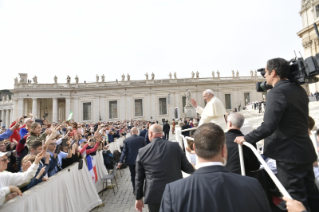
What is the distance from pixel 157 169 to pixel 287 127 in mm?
1997

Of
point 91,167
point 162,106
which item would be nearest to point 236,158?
point 91,167

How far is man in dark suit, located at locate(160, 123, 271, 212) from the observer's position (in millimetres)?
1407

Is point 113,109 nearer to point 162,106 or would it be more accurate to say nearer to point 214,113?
point 162,106

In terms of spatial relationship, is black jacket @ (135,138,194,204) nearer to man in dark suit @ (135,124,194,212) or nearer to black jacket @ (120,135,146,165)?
man in dark suit @ (135,124,194,212)

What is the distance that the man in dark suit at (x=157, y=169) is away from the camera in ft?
11.0

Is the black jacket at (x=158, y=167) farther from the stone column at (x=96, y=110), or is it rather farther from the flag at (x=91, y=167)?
the stone column at (x=96, y=110)

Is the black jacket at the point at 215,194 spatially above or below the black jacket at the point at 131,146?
above

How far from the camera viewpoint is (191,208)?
1428 millimetres

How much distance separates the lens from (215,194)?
1418mm

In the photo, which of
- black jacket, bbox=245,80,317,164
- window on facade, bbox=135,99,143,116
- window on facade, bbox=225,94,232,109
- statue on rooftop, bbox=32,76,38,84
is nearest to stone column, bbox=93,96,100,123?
window on facade, bbox=135,99,143,116

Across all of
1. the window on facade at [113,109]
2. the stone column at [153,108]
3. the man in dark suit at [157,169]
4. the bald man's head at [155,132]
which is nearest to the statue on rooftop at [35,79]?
the window on facade at [113,109]

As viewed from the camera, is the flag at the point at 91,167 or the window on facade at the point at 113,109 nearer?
the flag at the point at 91,167

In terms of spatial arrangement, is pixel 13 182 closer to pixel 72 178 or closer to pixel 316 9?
pixel 72 178

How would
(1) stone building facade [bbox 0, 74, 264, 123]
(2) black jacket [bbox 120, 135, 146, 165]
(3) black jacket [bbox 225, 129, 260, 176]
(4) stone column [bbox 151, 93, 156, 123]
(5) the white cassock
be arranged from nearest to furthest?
(3) black jacket [bbox 225, 129, 260, 176] < (5) the white cassock < (2) black jacket [bbox 120, 135, 146, 165] < (1) stone building facade [bbox 0, 74, 264, 123] < (4) stone column [bbox 151, 93, 156, 123]
